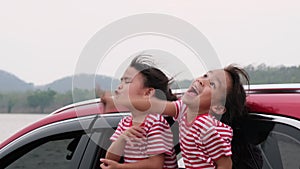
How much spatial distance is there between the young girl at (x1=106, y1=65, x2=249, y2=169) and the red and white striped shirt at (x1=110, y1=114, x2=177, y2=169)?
0.07 meters

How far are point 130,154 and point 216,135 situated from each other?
48 cm

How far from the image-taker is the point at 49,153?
11.8 ft

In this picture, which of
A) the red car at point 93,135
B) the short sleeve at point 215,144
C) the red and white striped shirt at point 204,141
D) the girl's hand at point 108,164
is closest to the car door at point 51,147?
the red car at point 93,135

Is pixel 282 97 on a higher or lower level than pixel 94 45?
lower

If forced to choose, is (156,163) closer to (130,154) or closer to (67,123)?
(130,154)

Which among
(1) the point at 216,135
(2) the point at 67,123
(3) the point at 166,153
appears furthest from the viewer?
(2) the point at 67,123

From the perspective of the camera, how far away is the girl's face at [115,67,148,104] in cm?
307

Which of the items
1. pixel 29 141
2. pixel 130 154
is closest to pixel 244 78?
pixel 130 154

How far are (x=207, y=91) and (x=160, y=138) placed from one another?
311 mm

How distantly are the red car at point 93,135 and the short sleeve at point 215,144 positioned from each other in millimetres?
230

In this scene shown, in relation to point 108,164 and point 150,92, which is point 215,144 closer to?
point 150,92

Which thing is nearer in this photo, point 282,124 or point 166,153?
point 282,124

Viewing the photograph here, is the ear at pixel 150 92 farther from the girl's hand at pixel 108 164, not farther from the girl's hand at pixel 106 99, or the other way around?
the girl's hand at pixel 108 164

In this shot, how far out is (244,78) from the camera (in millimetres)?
3066
